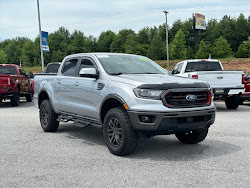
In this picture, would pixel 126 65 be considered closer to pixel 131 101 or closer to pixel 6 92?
pixel 131 101

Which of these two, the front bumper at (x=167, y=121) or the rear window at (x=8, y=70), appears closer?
the front bumper at (x=167, y=121)

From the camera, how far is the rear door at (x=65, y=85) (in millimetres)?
7548

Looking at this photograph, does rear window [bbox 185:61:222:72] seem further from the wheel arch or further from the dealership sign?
the dealership sign

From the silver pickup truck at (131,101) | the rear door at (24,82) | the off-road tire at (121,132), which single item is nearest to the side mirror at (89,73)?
the silver pickup truck at (131,101)

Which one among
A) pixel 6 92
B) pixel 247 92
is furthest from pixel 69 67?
pixel 247 92

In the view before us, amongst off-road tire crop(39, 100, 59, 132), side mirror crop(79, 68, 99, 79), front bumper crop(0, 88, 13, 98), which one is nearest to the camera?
side mirror crop(79, 68, 99, 79)

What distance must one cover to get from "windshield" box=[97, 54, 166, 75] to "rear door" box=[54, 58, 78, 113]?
879 millimetres

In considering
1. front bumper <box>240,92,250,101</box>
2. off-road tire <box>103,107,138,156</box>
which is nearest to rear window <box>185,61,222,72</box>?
front bumper <box>240,92,250,101</box>

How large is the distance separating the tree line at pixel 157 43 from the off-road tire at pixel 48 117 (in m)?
87.2

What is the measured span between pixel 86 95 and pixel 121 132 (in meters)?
1.40

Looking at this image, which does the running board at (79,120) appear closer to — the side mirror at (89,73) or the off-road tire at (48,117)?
the off-road tire at (48,117)

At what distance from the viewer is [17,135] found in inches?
325

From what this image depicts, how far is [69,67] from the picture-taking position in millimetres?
7953

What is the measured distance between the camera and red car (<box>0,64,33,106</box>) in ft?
49.4
